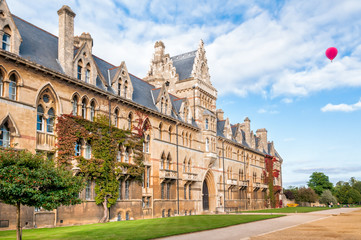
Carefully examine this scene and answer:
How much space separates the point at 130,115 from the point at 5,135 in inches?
555

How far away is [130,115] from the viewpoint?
34875 millimetres

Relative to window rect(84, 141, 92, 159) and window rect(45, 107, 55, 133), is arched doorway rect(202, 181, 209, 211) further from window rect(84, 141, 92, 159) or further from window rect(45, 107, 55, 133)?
window rect(45, 107, 55, 133)

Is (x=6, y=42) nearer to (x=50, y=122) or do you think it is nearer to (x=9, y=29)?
(x=9, y=29)

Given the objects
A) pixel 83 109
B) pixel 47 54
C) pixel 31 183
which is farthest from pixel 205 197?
pixel 31 183

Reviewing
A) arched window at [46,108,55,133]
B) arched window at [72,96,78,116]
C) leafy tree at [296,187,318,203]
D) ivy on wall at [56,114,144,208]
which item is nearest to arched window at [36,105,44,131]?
arched window at [46,108,55,133]

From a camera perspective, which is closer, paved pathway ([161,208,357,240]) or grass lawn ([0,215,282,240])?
grass lawn ([0,215,282,240])

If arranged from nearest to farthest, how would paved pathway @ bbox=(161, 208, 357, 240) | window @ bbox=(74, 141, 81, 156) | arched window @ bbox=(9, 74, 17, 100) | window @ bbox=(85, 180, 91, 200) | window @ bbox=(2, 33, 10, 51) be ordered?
paved pathway @ bbox=(161, 208, 357, 240) < arched window @ bbox=(9, 74, 17, 100) < window @ bbox=(2, 33, 10, 51) < window @ bbox=(74, 141, 81, 156) < window @ bbox=(85, 180, 91, 200)

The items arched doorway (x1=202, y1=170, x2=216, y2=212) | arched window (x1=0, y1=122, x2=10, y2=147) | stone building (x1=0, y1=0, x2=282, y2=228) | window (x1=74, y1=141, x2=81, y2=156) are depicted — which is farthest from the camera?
arched doorway (x1=202, y1=170, x2=216, y2=212)

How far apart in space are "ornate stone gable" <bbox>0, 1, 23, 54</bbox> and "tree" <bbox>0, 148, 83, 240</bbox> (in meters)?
11.5

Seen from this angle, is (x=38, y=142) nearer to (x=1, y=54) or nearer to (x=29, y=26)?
(x=1, y=54)

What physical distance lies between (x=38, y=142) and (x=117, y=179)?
29.2 feet

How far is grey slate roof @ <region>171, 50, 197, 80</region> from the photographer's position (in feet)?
172

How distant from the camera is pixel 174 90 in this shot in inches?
2063

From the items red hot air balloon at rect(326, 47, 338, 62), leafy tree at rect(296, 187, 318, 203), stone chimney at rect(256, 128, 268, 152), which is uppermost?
red hot air balloon at rect(326, 47, 338, 62)
